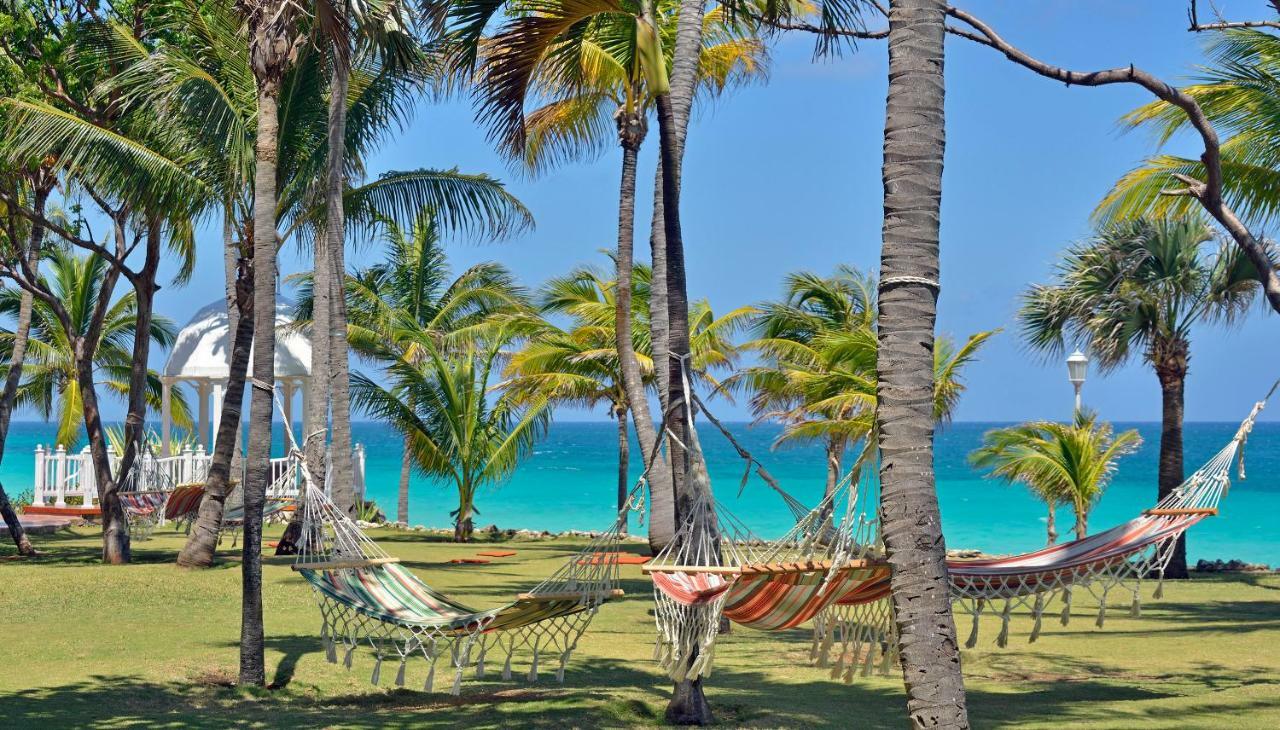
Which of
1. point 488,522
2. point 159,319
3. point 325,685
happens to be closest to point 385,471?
point 488,522

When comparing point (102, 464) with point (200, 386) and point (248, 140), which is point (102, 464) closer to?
point (248, 140)

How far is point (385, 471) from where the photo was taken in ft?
235

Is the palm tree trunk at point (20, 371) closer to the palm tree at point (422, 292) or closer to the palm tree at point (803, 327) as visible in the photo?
the palm tree at point (422, 292)

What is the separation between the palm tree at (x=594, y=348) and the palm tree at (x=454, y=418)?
0.72m

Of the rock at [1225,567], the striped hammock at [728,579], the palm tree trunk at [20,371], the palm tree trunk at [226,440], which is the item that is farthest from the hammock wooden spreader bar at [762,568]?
the rock at [1225,567]

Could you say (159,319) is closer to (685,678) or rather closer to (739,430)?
(685,678)

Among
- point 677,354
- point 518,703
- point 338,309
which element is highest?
point 338,309

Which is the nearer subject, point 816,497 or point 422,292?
point 422,292

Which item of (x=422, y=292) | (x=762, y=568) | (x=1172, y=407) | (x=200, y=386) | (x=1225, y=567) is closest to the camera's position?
(x=762, y=568)

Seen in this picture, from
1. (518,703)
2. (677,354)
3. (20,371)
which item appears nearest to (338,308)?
(20,371)

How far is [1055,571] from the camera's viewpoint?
6387 mm

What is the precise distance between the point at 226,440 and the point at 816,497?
4579 centimetres

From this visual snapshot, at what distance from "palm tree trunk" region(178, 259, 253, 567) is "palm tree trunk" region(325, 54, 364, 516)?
1.02 metres

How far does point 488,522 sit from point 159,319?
18084mm
